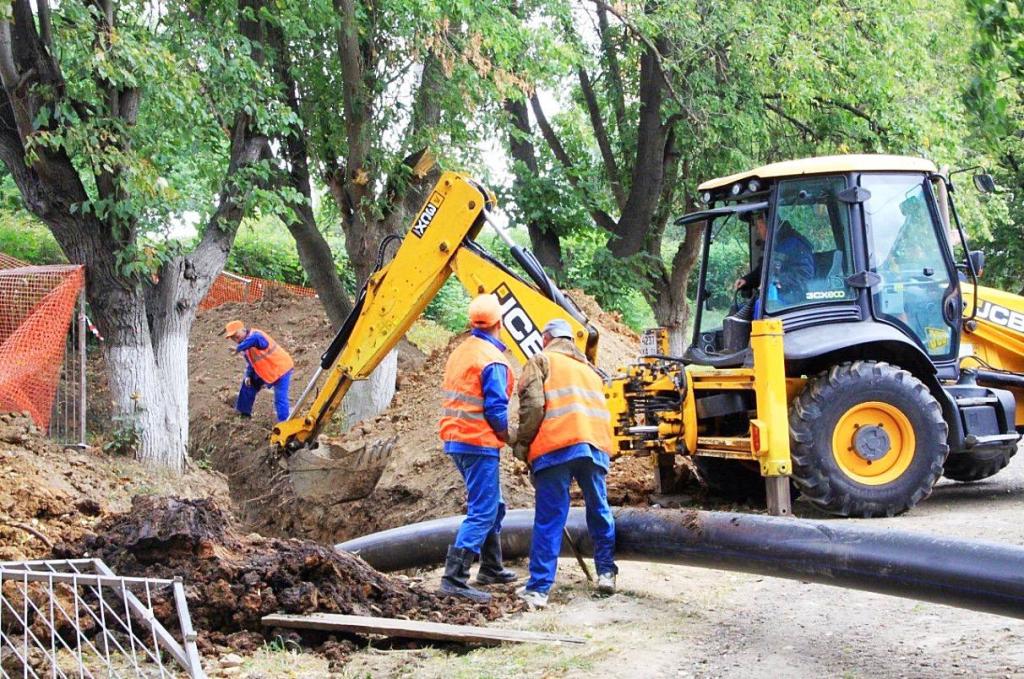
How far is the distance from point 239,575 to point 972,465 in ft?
23.7

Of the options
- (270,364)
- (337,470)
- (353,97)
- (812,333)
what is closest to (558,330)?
(812,333)

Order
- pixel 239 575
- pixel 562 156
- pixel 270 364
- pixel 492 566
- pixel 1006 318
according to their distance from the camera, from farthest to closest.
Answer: pixel 562 156
pixel 270 364
pixel 1006 318
pixel 492 566
pixel 239 575

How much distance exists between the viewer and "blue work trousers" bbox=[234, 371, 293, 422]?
14.4 metres

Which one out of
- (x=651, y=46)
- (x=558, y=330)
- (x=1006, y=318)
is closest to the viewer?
Result: (x=558, y=330)

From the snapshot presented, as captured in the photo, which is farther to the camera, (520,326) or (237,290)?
(237,290)

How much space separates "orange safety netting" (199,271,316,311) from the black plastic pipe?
13742 millimetres

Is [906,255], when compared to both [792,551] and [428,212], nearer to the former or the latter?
[792,551]

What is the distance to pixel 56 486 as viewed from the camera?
9.26 meters

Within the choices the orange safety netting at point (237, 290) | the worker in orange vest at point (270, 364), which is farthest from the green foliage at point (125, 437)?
the orange safety netting at point (237, 290)

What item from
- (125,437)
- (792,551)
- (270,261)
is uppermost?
(270,261)

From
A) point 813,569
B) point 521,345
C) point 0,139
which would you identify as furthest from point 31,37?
point 813,569

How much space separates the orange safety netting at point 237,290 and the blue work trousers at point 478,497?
49.0 ft

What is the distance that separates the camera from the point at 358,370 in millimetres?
10859

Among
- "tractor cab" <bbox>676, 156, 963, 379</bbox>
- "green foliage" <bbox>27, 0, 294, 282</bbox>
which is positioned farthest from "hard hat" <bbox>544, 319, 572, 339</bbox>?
"green foliage" <bbox>27, 0, 294, 282</bbox>
